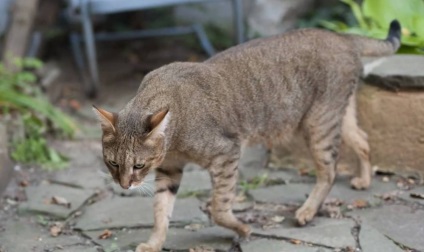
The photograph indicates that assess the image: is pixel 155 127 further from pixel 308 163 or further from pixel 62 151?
pixel 62 151

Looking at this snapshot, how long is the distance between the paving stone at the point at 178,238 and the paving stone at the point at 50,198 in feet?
1.47

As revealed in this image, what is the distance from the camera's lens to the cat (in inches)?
160

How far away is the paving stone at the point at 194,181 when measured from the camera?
554 cm

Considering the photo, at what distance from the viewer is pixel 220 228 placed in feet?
15.8

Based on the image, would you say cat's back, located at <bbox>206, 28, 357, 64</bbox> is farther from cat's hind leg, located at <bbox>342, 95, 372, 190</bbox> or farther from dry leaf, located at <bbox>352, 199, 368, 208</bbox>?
dry leaf, located at <bbox>352, 199, 368, 208</bbox>

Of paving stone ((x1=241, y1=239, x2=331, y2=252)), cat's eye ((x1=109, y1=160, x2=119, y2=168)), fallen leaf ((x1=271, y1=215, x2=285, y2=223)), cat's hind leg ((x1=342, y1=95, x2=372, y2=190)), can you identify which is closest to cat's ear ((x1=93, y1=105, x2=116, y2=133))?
cat's eye ((x1=109, y1=160, x2=119, y2=168))

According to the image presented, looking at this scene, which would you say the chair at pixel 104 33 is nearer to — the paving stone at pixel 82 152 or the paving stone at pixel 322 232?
the paving stone at pixel 82 152

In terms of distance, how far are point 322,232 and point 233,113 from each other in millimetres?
855

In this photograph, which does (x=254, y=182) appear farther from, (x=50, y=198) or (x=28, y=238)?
(x=28, y=238)

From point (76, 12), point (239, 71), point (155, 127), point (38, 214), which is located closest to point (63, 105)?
point (76, 12)

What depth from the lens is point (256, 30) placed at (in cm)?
800

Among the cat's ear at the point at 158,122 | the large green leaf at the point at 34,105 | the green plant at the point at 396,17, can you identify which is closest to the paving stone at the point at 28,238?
the cat's ear at the point at 158,122

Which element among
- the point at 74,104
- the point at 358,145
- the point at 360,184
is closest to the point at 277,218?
the point at 360,184

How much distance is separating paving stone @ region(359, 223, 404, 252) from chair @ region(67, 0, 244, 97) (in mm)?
3597
